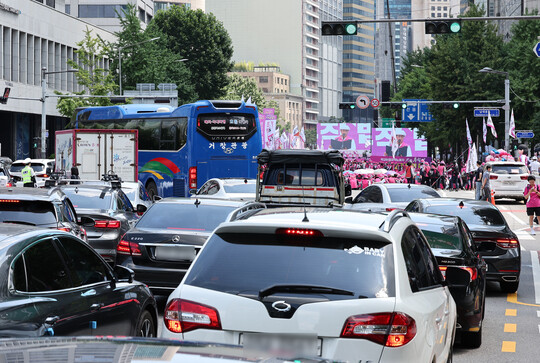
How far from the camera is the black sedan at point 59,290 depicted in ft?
19.5

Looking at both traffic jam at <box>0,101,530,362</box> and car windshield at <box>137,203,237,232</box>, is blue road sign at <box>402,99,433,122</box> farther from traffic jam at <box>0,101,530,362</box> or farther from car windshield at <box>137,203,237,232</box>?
traffic jam at <box>0,101,530,362</box>

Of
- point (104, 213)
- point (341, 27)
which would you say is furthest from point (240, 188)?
point (104, 213)

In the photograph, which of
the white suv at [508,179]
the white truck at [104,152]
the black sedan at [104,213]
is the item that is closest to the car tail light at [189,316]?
the black sedan at [104,213]

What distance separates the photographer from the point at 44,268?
21.7 feet

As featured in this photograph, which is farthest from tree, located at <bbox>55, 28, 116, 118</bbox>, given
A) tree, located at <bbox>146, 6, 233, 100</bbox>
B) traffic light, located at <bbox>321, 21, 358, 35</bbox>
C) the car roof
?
the car roof

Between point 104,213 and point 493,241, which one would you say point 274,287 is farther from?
point 104,213

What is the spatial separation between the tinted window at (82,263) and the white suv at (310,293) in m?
1.56

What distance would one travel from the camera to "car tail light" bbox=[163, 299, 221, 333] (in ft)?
17.9

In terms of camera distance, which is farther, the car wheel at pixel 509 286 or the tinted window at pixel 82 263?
the car wheel at pixel 509 286

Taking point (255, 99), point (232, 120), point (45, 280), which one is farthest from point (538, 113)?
point (255, 99)

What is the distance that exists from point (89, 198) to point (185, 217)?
464 centimetres

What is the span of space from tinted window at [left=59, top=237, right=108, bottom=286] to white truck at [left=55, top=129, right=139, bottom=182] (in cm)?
2571

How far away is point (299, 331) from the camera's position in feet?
17.1

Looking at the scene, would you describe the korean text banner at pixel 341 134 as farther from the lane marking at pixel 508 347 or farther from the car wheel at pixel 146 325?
the car wheel at pixel 146 325
